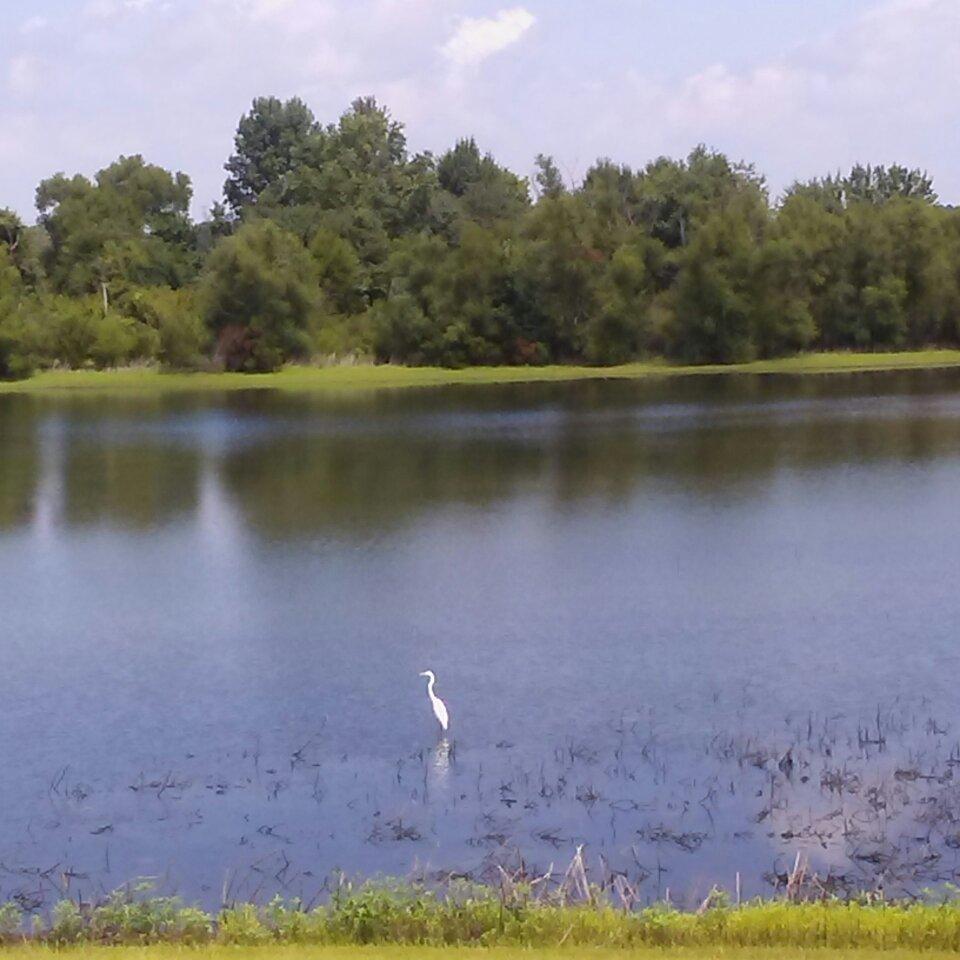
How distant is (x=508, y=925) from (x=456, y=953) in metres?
0.87

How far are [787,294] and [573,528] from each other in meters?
65.0

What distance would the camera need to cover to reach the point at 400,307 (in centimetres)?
9844

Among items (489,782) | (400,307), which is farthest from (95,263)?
(489,782)

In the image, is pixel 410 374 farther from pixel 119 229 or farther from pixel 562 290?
pixel 119 229

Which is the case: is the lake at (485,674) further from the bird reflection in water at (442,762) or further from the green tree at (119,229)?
the green tree at (119,229)

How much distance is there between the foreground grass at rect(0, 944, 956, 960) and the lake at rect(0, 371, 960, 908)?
2.94 metres

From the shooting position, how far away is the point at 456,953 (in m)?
11.0

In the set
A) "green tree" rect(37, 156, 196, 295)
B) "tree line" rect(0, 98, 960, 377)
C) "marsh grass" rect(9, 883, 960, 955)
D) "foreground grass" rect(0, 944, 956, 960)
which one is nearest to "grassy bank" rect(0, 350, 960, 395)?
"tree line" rect(0, 98, 960, 377)

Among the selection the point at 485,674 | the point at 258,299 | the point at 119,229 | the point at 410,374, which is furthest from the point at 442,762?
the point at 119,229

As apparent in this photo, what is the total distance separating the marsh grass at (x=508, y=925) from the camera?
37.5ft

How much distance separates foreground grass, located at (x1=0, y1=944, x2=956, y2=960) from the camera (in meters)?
10.8

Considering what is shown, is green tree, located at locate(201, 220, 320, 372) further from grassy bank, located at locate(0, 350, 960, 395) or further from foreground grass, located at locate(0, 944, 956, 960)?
foreground grass, located at locate(0, 944, 956, 960)

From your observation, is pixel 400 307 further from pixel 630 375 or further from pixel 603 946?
pixel 603 946

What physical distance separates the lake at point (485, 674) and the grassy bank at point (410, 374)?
1877 inches
